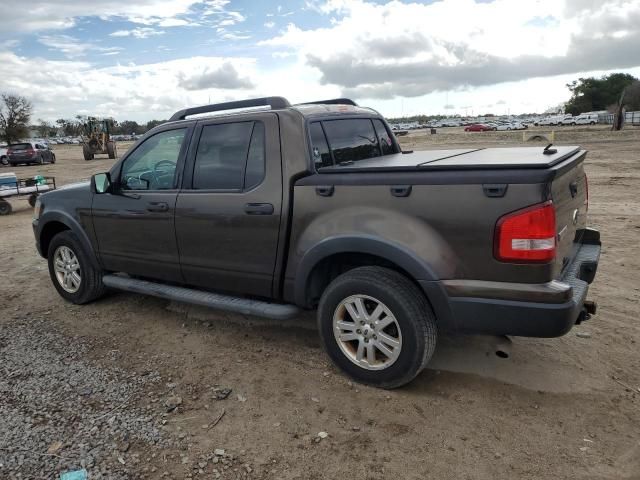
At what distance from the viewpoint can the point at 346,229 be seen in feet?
11.0

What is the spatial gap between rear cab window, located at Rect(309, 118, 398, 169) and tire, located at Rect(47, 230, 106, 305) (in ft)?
8.95

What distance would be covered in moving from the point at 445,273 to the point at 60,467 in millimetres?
2401

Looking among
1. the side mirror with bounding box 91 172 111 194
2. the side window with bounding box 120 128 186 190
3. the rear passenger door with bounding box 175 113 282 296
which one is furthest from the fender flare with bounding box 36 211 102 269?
the rear passenger door with bounding box 175 113 282 296

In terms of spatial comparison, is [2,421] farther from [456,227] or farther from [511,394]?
[511,394]

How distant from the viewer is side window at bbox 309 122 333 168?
3.77 metres

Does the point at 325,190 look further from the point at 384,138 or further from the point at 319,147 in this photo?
the point at 384,138

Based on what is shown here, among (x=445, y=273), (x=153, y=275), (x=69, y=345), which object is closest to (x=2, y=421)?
(x=69, y=345)

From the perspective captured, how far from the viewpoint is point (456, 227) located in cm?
297

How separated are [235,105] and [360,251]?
1.79 m

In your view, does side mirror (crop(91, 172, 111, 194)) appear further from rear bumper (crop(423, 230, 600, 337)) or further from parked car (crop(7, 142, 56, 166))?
parked car (crop(7, 142, 56, 166))

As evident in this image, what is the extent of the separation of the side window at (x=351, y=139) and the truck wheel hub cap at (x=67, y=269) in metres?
3.00

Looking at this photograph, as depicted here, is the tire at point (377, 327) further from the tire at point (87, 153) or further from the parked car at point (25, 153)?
the tire at point (87, 153)

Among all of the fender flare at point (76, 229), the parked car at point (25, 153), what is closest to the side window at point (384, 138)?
the fender flare at point (76, 229)

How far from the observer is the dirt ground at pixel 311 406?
9.10 feet
